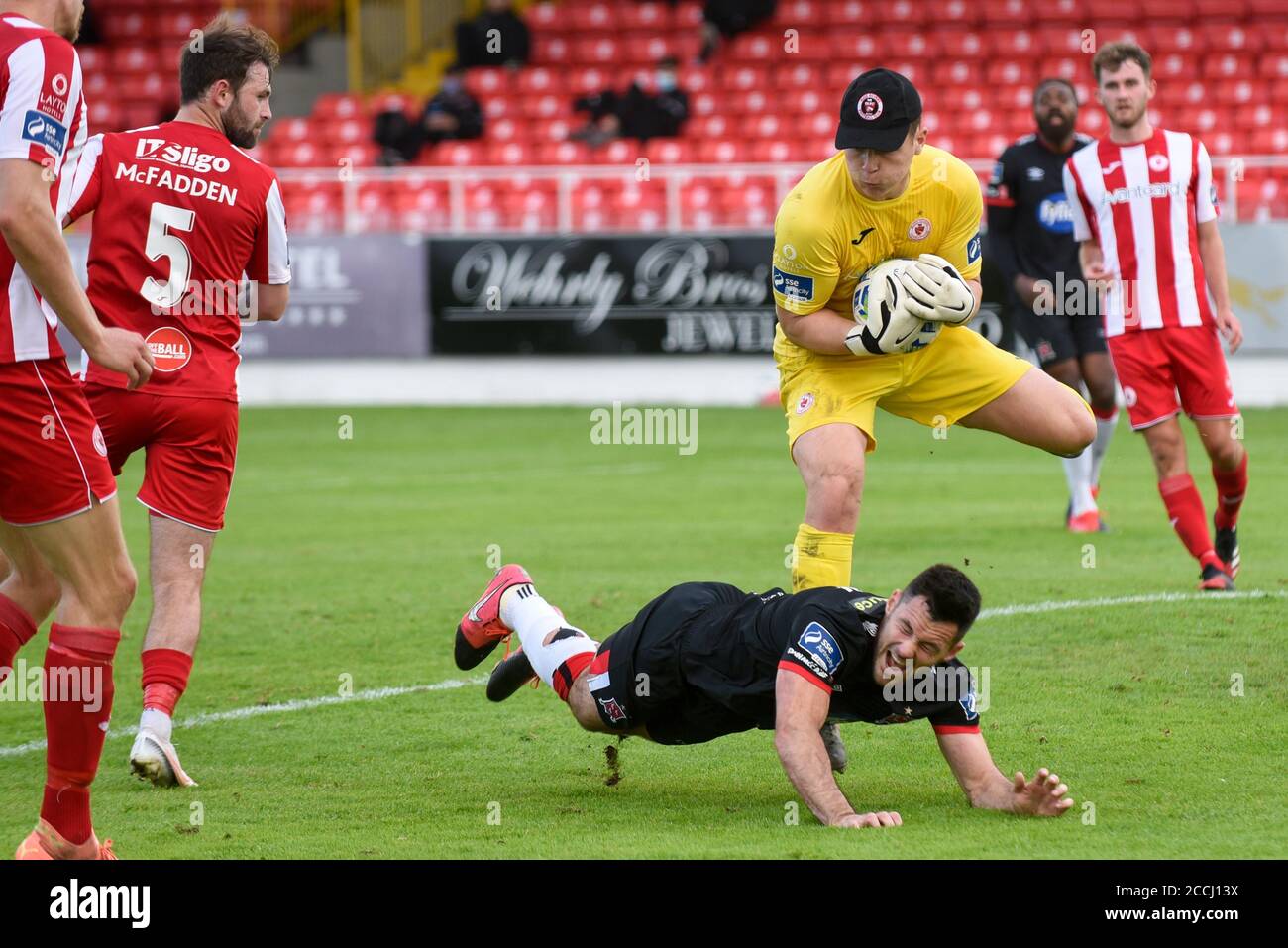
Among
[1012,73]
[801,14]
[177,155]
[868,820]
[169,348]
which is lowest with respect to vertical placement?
[868,820]

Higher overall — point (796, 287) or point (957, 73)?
point (957, 73)

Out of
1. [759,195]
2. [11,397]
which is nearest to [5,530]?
[11,397]

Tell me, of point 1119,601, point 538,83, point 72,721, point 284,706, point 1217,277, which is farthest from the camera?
point 538,83

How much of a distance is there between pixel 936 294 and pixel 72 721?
313cm

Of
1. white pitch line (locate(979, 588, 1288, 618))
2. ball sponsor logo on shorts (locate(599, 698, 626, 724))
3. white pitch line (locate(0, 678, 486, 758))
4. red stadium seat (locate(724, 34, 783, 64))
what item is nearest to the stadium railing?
red stadium seat (locate(724, 34, 783, 64))

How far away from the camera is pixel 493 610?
6477 mm

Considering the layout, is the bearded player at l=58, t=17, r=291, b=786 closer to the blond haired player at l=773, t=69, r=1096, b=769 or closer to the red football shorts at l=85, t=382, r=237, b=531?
the red football shorts at l=85, t=382, r=237, b=531

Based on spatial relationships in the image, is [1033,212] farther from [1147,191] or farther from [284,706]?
[284,706]

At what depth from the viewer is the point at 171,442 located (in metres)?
5.90

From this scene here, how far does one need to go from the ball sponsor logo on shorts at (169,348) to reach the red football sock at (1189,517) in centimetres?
480

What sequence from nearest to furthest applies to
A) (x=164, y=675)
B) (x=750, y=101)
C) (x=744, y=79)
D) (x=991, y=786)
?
(x=991, y=786) < (x=164, y=675) < (x=750, y=101) < (x=744, y=79)

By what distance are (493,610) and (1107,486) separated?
835cm

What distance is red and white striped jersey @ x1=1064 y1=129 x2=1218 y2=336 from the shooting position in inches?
344

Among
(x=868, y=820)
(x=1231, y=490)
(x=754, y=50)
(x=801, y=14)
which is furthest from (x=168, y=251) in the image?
(x=801, y=14)
